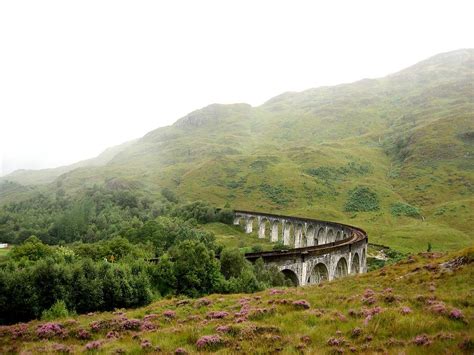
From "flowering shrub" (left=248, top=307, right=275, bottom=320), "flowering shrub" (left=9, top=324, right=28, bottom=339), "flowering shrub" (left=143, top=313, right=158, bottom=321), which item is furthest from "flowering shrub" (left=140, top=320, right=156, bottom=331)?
"flowering shrub" (left=9, top=324, right=28, bottom=339)

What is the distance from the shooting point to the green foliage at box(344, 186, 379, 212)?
122 m

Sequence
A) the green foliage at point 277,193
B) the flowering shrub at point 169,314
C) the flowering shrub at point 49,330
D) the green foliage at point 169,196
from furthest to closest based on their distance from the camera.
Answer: the green foliage at point 169,196 → the green foliage at point 277,193 → the flowering shrub at point 169,314 → the flowering shrub at point 49,330

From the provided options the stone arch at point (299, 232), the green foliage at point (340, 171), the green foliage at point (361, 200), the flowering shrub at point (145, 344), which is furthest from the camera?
the green foliage at point (340, 171)

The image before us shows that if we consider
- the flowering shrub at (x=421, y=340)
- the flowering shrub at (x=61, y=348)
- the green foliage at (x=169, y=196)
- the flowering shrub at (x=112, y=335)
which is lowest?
the green foliage at (x=169, y=196)

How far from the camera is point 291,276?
48.0 meters

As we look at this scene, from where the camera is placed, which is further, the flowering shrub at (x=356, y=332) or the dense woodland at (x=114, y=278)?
the dense woodland at (x=114, y=278)

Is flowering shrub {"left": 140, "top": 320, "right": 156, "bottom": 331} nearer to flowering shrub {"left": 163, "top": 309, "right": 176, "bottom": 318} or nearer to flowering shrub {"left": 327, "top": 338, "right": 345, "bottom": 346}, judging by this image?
flowering shrub {"left": 163, "top": 309, "right": 176, "bottom": 318}

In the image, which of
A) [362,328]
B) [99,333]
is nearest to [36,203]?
[99,333]

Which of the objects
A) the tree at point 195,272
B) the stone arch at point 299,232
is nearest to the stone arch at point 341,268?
the tree at point 195,272

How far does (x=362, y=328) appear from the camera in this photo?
46.2 ft

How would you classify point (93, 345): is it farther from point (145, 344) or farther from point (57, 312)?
point (57, 312)

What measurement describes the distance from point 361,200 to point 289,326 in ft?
392

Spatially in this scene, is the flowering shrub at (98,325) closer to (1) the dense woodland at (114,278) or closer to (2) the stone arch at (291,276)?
(1) the dense woodland at (114,278)

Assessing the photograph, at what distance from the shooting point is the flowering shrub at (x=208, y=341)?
1398 cm
